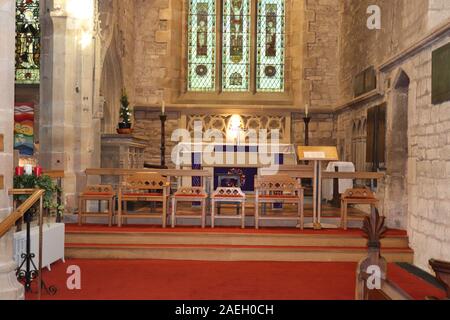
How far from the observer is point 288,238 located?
6973 mm

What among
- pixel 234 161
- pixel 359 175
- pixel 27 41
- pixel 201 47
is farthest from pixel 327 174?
pixel 27 41

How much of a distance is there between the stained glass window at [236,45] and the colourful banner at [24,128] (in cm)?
393

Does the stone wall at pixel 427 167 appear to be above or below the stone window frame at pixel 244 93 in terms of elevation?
below

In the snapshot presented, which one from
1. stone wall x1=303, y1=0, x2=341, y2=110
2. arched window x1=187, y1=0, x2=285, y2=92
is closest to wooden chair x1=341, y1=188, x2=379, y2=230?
stone wall x1=303, y1=0, x2=341, y2=110

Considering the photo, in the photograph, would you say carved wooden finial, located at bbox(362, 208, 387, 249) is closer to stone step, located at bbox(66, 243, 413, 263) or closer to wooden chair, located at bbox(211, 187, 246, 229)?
stone step, located at bbox(66, 243, 413, 263)

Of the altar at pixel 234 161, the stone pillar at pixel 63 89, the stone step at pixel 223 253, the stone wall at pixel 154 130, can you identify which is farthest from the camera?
the stone wall at pixel 154 130

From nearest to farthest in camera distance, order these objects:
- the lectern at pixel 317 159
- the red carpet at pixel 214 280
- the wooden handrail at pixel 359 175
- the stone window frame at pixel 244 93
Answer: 1. the red carpet at pixel 214 280
2. the lectern at pixel 317 159
3. the wooden handrail at pixel 359 175
4. the stone window frame at pixel 244 93

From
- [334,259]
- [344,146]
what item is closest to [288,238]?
[334,259]

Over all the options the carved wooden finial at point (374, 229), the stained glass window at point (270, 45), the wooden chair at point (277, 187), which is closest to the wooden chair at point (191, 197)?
the wooden chair at point (277, 187)

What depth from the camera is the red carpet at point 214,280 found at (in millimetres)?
5047

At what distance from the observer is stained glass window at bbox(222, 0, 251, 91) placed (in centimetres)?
1271

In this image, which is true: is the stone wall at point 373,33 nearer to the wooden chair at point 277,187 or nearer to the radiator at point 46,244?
the wooden chair at point 277,187
